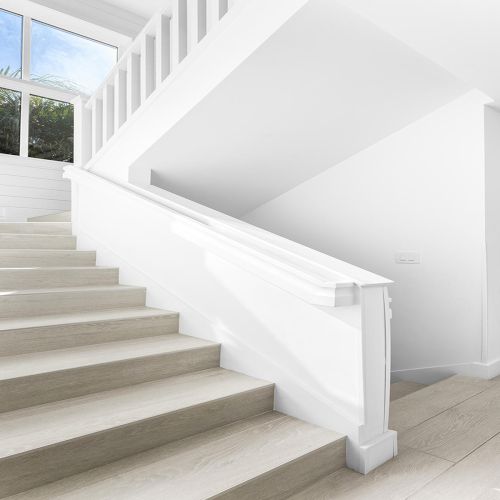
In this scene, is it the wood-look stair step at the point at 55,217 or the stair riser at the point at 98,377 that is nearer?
the stair riser at the point at 98,377

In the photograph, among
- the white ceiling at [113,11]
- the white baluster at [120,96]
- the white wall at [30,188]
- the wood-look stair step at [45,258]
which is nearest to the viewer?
the wood-look stair step at [45,258]

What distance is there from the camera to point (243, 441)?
1896 mm

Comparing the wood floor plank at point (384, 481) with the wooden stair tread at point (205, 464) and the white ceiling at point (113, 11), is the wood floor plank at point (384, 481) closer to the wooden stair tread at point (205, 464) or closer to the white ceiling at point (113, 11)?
the wooden stair tread at point (205, 464)

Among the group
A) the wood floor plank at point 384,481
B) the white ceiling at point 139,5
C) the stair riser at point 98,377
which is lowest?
the wood floor plank at point 384,481

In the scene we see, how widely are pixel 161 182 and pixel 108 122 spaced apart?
0.59 meters

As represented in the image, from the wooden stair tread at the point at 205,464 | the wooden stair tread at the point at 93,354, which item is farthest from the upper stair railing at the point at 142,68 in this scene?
the wooden stair tread at the point at 205,464

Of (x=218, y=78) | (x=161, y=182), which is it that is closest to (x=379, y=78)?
(x=218, y=78)

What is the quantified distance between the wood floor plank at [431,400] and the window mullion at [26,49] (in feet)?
13.9

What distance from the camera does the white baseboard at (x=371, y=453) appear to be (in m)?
1.89

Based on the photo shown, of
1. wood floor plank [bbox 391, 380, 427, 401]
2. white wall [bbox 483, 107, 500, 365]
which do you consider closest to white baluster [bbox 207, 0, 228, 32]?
white wall [bbox 483, 107, 500, 365]

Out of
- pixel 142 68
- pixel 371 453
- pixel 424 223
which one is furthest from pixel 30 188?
pixel 371 453

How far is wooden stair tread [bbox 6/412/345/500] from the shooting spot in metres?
1.51

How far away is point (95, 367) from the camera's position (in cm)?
204

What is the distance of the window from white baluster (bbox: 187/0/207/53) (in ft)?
8.20
